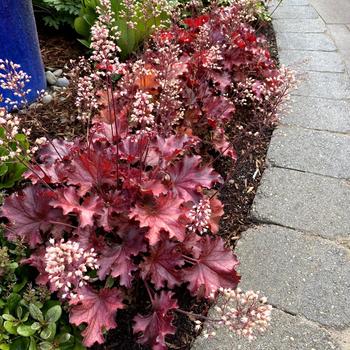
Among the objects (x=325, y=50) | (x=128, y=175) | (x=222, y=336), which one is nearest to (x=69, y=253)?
(x=128, y=175)

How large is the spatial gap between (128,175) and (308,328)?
1.01 meters

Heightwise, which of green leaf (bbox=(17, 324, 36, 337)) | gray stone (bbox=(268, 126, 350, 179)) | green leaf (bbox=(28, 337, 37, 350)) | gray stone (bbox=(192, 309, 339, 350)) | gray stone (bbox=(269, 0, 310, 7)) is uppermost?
green leaf (bbox=(17, 324, 36, 337))

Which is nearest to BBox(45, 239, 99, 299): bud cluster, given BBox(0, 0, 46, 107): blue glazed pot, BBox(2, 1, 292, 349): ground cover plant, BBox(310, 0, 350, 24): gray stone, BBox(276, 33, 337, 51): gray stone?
BBox(2, 1, 292, 349): ground cover plant

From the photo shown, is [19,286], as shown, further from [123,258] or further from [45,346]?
[123,258]

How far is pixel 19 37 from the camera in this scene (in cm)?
278

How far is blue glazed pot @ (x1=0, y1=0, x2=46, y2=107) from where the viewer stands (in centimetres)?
266

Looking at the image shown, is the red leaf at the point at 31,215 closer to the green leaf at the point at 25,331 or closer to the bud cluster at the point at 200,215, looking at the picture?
the green leaf at the point at 25,331

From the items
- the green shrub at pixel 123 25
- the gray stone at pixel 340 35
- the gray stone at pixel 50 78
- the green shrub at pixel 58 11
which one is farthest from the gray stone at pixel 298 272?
the gray stone at pixel 340 35

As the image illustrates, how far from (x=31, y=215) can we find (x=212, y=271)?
791 millimetres

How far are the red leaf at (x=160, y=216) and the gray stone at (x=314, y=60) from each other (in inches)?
99.4

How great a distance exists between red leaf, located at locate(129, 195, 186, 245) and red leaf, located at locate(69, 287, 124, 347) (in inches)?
11.0

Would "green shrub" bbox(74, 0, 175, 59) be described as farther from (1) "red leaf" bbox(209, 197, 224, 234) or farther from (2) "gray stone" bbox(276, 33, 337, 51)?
(1) "red leaf" bbox(209, 197, 224, 234)

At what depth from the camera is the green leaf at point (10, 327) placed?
1.57m

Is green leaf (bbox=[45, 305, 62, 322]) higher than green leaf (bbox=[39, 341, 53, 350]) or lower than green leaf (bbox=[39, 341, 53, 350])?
higher
